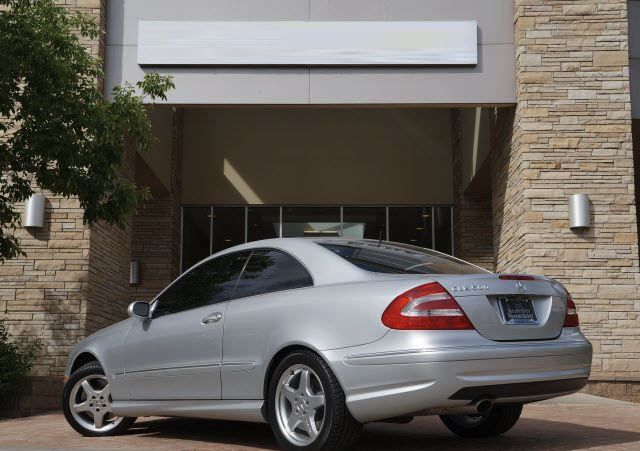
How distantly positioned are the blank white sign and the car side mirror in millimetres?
6360

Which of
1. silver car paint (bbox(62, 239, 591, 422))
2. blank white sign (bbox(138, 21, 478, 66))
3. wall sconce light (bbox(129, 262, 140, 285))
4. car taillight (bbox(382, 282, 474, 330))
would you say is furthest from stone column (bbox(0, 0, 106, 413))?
car taillight (bbox(382, 282, 474, 330))

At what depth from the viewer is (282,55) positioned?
1242 centimetres

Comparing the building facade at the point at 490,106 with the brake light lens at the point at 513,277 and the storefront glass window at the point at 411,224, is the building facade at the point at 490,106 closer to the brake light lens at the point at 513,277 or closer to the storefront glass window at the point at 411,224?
the storefront glass window at the point at 411,224

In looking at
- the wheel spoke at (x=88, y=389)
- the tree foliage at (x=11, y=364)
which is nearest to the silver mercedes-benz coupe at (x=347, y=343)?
the wheel spoke at (x=88, y=389)

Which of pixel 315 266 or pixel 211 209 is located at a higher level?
pixel 211 209

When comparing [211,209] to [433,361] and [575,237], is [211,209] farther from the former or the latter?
[433,361]

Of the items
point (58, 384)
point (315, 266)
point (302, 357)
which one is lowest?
point (58, 384)

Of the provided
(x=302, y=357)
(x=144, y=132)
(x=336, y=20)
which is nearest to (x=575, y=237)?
(x=336, y=20)

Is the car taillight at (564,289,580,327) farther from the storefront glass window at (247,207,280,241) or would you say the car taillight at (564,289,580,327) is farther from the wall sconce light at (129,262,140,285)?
the storefront glass window at (247,207,280,241)

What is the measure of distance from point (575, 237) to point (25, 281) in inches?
296

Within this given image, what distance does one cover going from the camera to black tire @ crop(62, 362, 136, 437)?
23.2 feet

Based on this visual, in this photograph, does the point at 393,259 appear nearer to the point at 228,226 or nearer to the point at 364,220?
the point at 364,220

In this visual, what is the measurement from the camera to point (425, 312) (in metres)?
5.00

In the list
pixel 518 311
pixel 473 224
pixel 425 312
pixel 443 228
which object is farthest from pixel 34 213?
pixel 443 228
